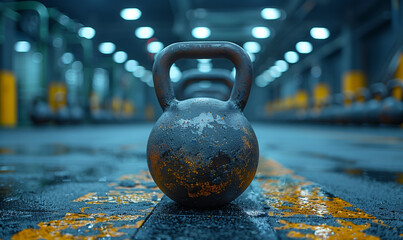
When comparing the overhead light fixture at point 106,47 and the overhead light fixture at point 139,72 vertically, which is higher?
the overhead light fixture at point 106,47

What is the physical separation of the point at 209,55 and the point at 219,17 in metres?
18.4

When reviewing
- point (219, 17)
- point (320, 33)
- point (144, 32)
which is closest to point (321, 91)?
point (320, 33)

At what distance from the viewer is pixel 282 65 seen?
3191 centimetres

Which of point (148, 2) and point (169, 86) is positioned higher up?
point (148, 2)

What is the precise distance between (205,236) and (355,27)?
20422 millimetres

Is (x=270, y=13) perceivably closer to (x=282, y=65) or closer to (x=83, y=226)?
(x=282, y=65)

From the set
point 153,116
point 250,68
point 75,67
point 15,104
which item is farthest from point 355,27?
point 153,116

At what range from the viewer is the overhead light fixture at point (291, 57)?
26.7 m

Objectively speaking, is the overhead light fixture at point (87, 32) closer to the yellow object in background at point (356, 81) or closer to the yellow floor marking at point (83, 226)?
the yellow object in background at point (356, 81)

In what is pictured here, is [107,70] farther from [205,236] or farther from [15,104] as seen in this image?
[205,236]

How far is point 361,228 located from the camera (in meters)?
1.11

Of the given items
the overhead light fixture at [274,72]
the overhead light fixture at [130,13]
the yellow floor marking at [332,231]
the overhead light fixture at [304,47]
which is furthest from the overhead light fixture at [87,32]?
the yellow floor marking at [332,231]

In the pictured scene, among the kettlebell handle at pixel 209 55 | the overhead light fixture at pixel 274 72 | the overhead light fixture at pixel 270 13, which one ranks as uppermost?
the overhead light fixture at pixel 270 13

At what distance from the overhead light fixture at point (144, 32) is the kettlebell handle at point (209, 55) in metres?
19.1
